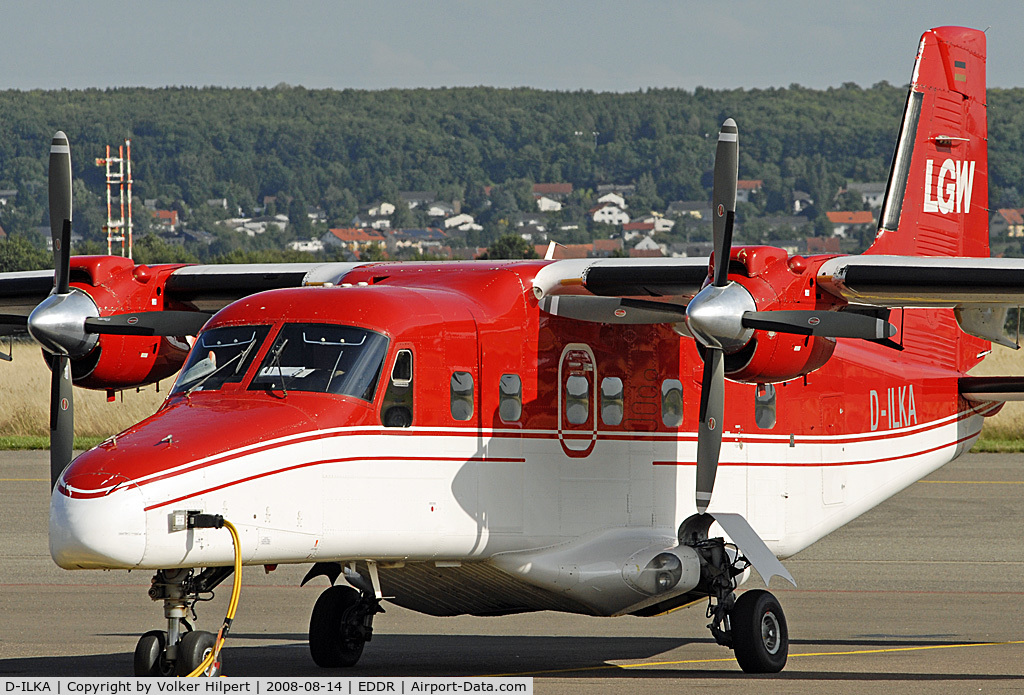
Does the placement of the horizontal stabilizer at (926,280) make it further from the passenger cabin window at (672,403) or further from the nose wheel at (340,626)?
the nose wheel at (340,626)

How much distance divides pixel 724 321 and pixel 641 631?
473 cm

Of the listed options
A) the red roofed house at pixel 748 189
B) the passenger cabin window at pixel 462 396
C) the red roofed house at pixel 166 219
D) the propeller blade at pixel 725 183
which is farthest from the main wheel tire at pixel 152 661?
the red roofed house at pixel 748 189

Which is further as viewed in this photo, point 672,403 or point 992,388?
point 992,388

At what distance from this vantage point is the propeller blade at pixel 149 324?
1320cm

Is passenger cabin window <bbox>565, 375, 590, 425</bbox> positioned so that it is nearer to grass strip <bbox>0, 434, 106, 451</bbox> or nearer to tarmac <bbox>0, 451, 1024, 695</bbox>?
tarmac <bbox>0, 451, 1024, 695</bbox>

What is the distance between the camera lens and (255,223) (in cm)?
18188

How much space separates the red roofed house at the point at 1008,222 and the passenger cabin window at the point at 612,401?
15009 cm

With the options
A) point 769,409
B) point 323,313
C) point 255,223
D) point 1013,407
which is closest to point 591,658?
point 769,409

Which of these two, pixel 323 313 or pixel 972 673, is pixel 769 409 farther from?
pixel 323 313

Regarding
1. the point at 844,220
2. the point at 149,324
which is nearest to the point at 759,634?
the point at 149,324

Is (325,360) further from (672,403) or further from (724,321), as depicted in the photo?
(672,403)

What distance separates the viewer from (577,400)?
12.7 meters

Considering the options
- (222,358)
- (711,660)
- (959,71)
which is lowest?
(711,660)

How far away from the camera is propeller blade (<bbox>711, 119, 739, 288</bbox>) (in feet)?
40.7
